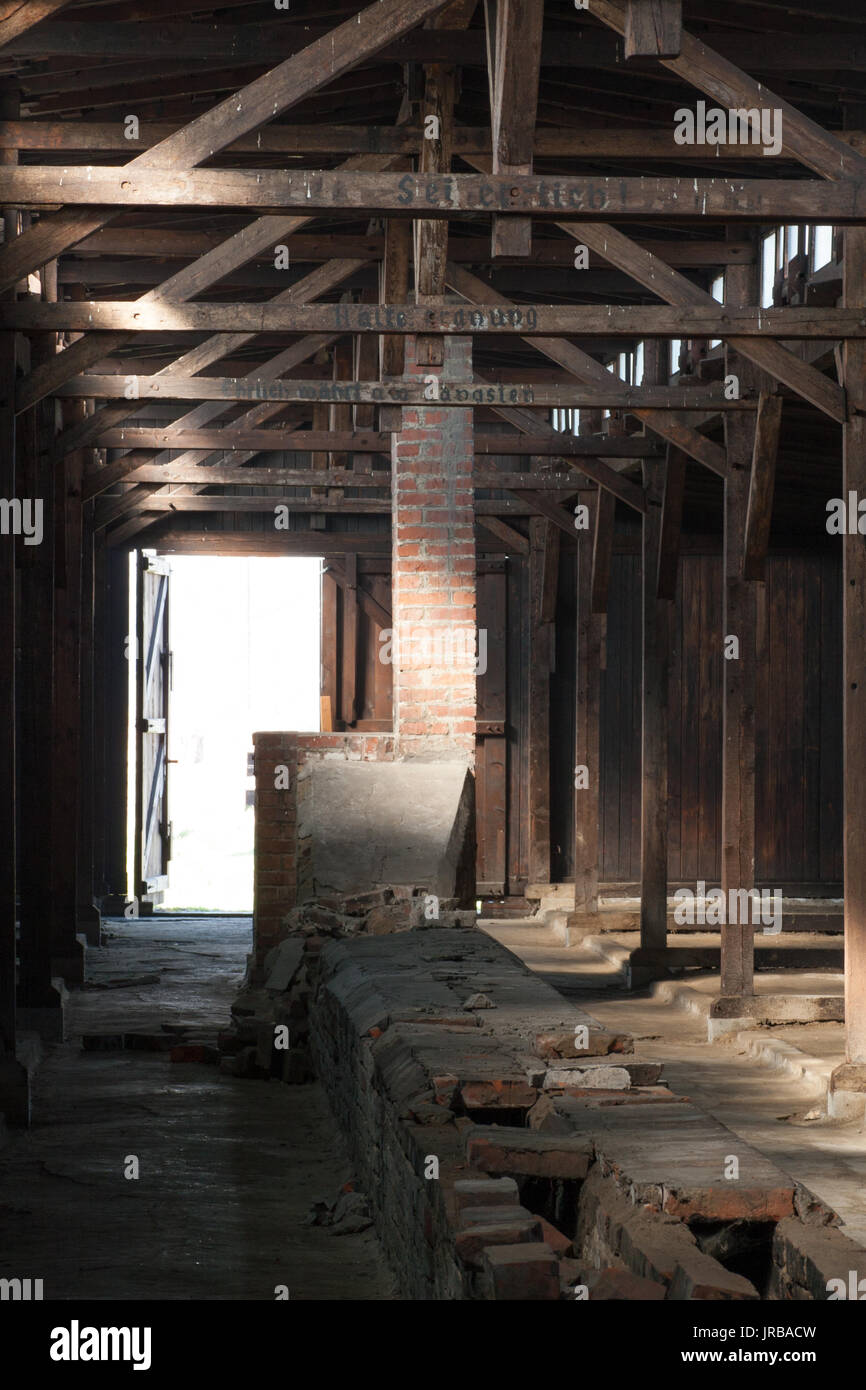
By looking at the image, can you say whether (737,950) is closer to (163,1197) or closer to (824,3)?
(163,1197)

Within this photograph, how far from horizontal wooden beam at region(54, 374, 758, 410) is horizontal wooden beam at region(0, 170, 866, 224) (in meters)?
3.17

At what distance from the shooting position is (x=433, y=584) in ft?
34.2

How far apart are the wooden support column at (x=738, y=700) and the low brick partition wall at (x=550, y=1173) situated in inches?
113

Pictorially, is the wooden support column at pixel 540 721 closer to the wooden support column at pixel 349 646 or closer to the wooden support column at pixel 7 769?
the wooden support column at pixel 349 646

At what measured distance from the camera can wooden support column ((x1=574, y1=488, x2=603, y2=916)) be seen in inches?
533

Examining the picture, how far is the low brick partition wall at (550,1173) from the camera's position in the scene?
11.6ft

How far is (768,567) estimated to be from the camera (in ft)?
51.4

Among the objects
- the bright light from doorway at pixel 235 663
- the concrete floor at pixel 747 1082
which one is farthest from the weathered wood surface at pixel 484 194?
the bright light from doorway at pixel 235 663

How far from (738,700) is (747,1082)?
2.27m

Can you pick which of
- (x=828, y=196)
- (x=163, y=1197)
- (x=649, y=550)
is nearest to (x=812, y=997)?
(x=649, y=550)

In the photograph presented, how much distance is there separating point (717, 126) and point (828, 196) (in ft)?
2.89

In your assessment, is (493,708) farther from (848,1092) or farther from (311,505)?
(848,1092)

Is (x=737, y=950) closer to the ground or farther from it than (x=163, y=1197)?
farther from it

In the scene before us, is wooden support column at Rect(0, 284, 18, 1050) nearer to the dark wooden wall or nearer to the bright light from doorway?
the dark wooden wall
